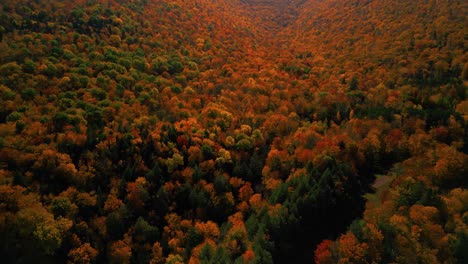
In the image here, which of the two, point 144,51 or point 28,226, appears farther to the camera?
point 144,51

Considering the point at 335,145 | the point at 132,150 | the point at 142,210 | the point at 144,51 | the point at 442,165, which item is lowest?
the point at 142,210

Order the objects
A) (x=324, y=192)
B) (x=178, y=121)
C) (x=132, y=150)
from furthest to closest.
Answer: (x=178, y=121) → (x=132, y=150) → (x=324, y=192)

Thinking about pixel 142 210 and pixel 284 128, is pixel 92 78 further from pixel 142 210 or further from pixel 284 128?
pixel 284 128

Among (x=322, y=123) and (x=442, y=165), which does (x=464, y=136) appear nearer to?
(x=442, y=165)

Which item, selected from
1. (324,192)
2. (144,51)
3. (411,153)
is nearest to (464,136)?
(411,153)

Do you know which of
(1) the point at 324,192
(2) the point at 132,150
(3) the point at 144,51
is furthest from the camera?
(3) the point at 144,51

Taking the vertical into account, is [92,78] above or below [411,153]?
below
